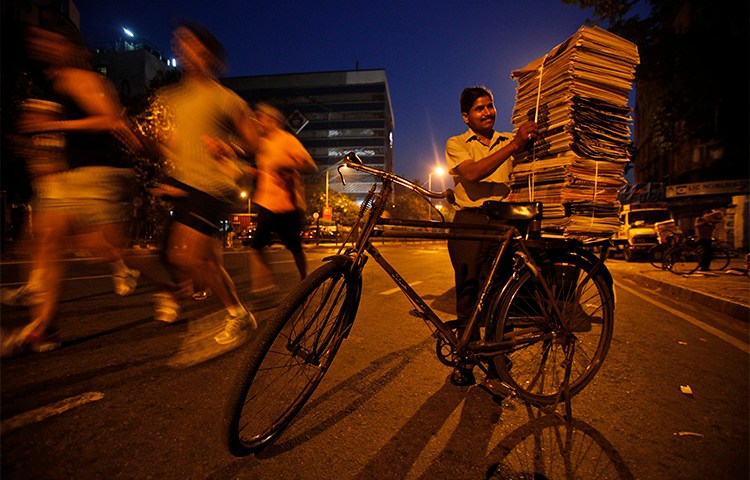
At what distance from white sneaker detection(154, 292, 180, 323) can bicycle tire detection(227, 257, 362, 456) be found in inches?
73.3

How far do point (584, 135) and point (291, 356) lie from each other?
2.19 m

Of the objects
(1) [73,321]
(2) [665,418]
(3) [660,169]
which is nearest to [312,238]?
(1) [73,321]

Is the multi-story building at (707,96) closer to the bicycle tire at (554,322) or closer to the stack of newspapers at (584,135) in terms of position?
the stack of newspapers at (584,135)

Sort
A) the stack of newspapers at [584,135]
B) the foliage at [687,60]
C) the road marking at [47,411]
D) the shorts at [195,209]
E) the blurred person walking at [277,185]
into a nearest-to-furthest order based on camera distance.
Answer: the road marking at [47,411], the stack of newspapers at [584,135], the shorts at [195,209], the blurred person walking at [277,185], the foliage at [687,60]

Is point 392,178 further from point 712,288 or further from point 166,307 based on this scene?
point 712,288

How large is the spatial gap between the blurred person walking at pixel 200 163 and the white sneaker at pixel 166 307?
1.45ft

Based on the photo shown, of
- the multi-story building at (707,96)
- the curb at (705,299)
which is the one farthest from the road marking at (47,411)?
the multi-story building at (707,96)

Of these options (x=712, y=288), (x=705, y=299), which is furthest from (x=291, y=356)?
(x=712, y=288)

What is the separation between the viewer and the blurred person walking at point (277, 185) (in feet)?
11.1

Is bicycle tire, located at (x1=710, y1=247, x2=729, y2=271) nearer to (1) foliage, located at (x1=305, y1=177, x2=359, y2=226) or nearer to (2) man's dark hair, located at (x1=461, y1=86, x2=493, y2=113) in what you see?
(2) man's dark hair, located at (x1=461, y1=86, x2=493, y2=113)

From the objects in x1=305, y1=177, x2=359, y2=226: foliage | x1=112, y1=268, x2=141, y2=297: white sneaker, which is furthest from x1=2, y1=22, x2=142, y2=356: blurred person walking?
x1=305, y1=177, x2=359, y2=226: foliage

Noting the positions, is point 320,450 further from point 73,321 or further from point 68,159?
point 73,321

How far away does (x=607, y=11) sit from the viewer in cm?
1452

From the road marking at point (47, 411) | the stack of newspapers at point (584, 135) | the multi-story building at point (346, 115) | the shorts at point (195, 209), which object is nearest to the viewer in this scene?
Result: the road marking at point (47, 411)
